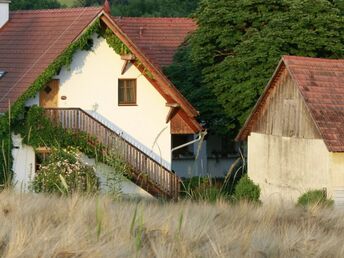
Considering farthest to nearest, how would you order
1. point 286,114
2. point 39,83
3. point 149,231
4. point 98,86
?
point 98,86
point 286,114
point 39,83
point 149,231

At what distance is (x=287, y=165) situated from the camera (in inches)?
1449

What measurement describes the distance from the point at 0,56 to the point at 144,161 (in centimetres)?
687

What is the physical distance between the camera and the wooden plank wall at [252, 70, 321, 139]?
35.2 metres

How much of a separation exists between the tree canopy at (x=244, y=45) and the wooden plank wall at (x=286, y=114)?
229 cm

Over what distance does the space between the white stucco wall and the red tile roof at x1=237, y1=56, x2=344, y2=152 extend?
5107 millimetres

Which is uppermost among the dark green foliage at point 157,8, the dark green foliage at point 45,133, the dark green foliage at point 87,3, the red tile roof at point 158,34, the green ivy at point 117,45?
the dark green foliage at point 87,3

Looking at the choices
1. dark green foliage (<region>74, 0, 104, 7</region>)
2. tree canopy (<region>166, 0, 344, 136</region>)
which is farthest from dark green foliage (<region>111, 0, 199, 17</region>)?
tree canopy (<region>166, 0, 344, 136</region>)

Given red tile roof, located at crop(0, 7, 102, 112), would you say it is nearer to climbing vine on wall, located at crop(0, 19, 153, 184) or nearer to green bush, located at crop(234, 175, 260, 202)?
climbing vine on wall, located at crop(0, 19, 153, 184)

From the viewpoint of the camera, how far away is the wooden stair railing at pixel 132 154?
3503cm

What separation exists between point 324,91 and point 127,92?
7214 millimetres

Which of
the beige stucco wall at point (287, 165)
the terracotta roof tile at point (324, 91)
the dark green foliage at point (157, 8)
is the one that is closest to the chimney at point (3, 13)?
the beige stucco wall at point (287, 165)

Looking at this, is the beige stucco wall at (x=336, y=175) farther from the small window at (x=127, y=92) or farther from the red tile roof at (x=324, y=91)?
the small window at (x=127, y=92)

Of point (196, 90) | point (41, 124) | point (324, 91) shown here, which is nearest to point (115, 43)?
point (41, 124)

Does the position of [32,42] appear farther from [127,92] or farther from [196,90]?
[196,90]
